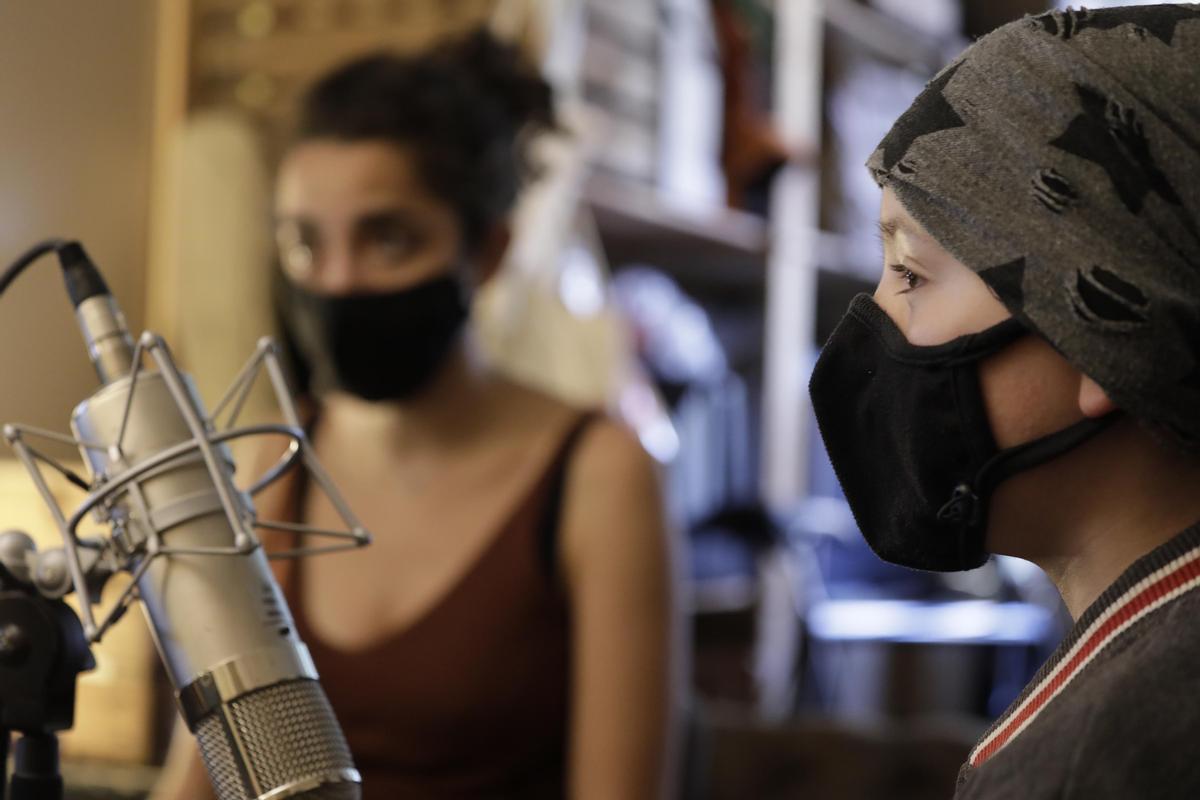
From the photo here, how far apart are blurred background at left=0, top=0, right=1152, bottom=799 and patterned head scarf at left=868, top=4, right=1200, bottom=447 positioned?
0.43 metres

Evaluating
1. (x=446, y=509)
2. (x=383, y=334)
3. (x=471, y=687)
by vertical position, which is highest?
(x=383, y=334)

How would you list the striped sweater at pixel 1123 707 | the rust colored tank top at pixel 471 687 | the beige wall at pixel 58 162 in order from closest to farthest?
the striped sweater at pixel 1123 707, the beige wall at pixel 58 162, the rust colored tank top at pixel 471 687

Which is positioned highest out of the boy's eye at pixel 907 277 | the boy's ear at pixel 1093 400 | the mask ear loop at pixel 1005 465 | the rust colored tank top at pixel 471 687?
the boy's eye at pixel 907 277

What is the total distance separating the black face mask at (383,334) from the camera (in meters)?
1.31

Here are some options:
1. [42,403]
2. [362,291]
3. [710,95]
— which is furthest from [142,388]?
[710,95]

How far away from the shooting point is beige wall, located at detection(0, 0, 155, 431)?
32.3 inches

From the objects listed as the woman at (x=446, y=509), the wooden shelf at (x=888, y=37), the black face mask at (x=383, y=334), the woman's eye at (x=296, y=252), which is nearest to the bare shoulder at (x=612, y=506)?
the woman at (x=446, y=509)

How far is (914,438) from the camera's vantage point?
69 cm

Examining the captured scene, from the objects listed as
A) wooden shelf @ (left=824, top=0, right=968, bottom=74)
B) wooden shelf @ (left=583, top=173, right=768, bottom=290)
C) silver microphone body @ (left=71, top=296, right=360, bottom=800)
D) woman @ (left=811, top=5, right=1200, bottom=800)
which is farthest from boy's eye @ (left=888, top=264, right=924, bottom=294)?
wooden shelf @ (left=824, top=0, right=968, bottom=74)

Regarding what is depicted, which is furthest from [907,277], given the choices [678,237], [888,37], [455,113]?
[888,37]

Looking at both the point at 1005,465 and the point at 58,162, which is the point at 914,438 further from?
the point at 58,162

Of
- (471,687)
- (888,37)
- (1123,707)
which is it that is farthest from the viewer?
(888,37)

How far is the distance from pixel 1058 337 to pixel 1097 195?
60mm

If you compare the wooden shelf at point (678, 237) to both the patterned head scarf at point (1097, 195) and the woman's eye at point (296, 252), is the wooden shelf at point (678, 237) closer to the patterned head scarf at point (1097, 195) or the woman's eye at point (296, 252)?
the woman's eye at point (296, 252)
